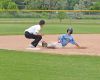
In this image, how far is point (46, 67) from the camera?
31.7 ft

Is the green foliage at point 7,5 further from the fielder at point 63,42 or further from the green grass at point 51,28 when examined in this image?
the fielder at point 63,42

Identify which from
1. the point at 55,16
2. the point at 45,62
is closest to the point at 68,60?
the point at 45,62

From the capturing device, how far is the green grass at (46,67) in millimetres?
8500

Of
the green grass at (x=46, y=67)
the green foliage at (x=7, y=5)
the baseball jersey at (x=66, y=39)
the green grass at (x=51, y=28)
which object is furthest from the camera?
the green foliage at (x=7, y=5)

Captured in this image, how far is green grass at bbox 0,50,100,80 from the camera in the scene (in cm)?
850

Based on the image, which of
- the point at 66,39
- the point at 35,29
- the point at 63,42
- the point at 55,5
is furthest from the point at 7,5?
the point at 35,29

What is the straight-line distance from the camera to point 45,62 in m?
10.5

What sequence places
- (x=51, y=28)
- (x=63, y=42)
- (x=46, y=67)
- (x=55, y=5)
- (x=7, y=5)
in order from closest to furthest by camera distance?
(x=46, y=67)
(x=63, y=42)
(x=51, y=28)
(x=7, y=5)
(x=55, y=5)

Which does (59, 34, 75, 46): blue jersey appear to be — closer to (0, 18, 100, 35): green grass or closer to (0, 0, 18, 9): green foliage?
(0, 18, 100, 35): green grass

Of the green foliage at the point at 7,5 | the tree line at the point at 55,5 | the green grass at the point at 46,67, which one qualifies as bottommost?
the tree line at the point at 55,5

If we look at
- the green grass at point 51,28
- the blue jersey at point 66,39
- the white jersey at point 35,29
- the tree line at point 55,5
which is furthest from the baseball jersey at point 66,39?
the tree line at point 55,5

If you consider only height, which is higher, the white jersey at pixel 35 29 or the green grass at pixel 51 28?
the white jersey at pixel 35 29

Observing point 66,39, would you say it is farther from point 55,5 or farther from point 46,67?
point 55,5

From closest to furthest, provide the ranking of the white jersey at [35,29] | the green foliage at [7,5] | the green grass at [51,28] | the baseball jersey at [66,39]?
the white jersey at [35,29]
the baseball jersey at [66,39]
the green grass at [51,28]
the green foliage at [7,5]
